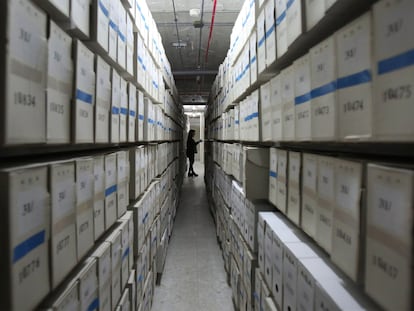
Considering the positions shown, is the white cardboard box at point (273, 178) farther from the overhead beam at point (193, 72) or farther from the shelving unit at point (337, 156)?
the overhead beam at point (193, 72)

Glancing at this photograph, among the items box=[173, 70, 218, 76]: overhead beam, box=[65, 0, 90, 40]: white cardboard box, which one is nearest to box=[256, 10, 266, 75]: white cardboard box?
box=[65, 0, 90, 40]: white cardboard box

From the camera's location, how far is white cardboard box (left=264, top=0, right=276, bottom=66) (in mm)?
1297

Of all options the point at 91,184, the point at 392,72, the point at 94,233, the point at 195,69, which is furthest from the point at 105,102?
the point at 195,69

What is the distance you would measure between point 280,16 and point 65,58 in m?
0.82

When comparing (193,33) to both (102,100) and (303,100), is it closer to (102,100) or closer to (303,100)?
(102,100)

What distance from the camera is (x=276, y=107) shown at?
1.34m

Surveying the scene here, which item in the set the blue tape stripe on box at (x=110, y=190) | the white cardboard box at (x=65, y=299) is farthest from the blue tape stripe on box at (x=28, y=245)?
the blue tape stripe on box at (x=110, y=190)

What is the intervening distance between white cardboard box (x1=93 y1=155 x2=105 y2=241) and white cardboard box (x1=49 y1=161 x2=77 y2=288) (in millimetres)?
211

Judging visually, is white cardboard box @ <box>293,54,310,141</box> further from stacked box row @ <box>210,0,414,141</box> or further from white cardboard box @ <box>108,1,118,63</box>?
white cardboard box @ <box>108,1,118,63</box>

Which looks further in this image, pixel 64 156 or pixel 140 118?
pixel 140 118

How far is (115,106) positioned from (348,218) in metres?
1.03

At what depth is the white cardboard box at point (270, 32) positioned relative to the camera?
4.25 ft

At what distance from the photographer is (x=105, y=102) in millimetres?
1188

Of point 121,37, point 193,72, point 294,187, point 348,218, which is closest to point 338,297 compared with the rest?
point 348,218
